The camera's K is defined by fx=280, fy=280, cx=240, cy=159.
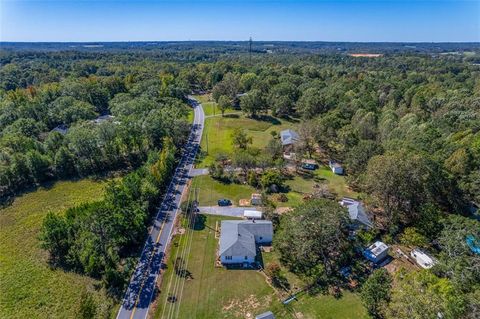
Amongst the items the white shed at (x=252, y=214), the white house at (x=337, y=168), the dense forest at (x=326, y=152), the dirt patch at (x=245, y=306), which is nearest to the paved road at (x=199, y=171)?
the dense forest at (x=326, y=152)

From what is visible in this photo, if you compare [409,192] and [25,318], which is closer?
[25,318]

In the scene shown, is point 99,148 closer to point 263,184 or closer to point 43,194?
point 43,194

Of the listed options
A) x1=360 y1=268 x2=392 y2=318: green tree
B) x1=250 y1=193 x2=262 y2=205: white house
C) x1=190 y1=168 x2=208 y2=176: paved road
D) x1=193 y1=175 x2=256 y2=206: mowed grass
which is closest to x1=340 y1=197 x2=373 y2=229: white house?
x1=360 y1=268 x2=392 y2=318: green tree

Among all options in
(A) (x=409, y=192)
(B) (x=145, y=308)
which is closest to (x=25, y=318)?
(B) (x=145, y=308)

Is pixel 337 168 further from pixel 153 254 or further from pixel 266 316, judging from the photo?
pixel 153 254

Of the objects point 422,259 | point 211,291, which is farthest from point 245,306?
point 422,259

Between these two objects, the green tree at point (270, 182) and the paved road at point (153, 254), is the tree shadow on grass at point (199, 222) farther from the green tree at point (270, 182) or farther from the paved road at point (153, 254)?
the green tree at point (270, 182)
